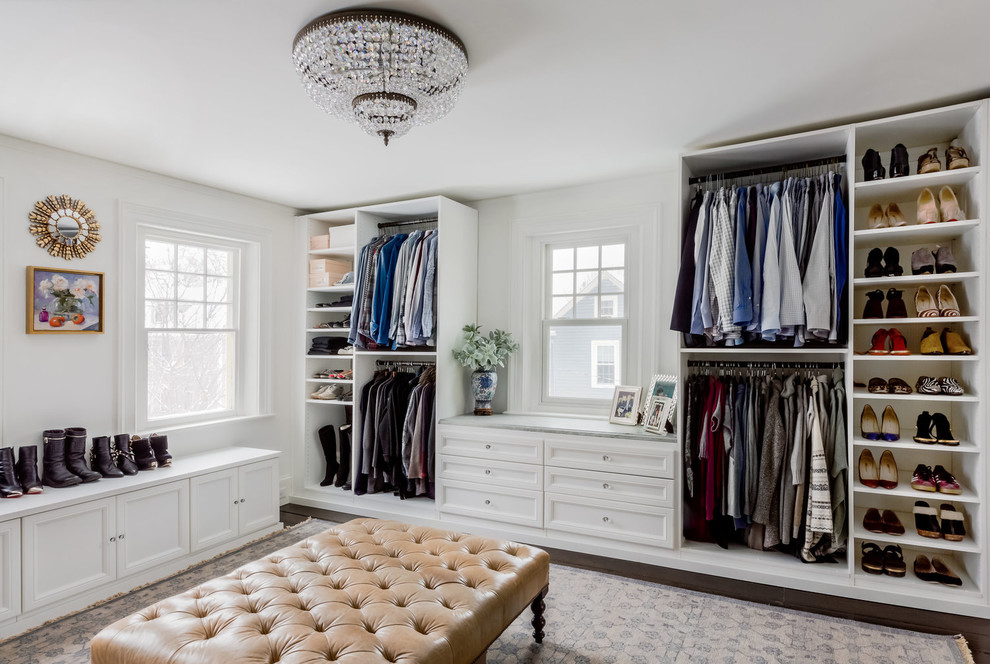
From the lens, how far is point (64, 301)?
3.35 meters

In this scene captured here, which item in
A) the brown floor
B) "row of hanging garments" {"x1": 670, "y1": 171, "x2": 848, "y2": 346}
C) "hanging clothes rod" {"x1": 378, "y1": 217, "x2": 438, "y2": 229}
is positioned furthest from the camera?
"hanging clothes rod" {"x1": 378, "y1": 217, "x2": 438, "y2": 229}

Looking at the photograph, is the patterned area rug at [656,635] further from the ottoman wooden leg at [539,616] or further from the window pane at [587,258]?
the window pane at [587,258]

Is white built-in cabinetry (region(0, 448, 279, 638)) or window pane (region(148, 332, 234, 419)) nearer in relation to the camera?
white built-in cabinetry (region(0, 448, 279, 638))

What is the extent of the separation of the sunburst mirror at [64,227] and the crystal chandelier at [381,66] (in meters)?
2.10

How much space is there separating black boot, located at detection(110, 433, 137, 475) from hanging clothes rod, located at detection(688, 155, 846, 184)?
389cm

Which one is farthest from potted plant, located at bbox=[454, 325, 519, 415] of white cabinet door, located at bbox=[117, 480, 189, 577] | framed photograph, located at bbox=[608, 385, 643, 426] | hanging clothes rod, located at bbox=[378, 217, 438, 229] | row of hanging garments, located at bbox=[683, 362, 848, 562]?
white cabinet door, located at bbox=[117, 480, 189, 577]

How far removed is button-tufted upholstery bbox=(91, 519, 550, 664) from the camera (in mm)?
1663

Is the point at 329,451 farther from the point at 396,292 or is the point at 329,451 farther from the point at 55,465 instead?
the point at 55,465

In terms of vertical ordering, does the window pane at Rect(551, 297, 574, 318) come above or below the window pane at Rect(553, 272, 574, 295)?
below

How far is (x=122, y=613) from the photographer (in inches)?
112

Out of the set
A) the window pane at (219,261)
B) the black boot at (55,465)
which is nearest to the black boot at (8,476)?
the black boot at (55,465)

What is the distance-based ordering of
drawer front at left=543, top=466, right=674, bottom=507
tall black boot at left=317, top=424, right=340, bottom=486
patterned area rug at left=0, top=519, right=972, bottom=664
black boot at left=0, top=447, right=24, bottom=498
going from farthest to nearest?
1. tall black boot at left=317, top=424, right=340, bottom=486
2. drawer front at left=543, top=466, right=674, bottom=507
3. black boot at left=0, top=447, right=24, bottom=498
4. patterned area rug at left=0, top=519, right=972, bottom=664

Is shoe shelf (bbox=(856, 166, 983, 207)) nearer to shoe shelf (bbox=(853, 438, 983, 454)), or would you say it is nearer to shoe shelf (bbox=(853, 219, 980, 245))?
shoe shelf (bbox=(853, 219, 980, 245))

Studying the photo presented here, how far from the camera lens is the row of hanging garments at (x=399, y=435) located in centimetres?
419
